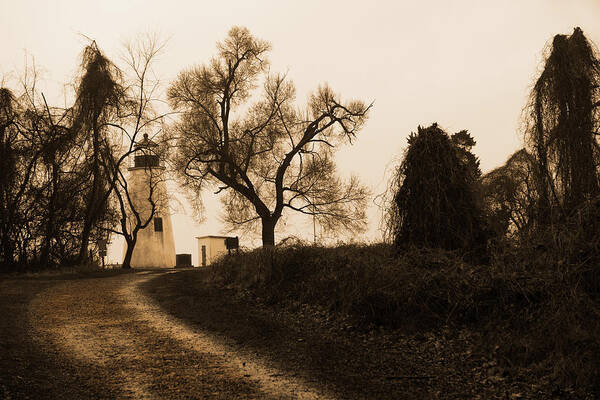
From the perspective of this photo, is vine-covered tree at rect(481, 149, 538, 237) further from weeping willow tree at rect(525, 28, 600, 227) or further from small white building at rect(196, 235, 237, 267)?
small white building at rect(196, 235, 237, 267)

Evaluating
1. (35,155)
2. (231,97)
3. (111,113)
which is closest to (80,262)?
(35,155)

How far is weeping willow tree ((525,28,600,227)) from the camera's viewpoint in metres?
14.4

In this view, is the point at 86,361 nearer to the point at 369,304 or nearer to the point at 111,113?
the point at 369,304

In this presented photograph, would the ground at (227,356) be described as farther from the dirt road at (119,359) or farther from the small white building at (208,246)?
the small white building at (208,246)

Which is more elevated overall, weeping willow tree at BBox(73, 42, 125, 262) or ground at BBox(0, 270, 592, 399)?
weeping willow tree at BBox(73, 42, 125, 262)

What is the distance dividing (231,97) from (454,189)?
2146 centimetres

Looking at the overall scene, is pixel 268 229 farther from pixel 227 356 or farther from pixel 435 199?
pixel 227 356

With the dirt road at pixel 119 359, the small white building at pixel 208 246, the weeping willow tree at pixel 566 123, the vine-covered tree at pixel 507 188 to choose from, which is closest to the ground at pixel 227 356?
the dirt road at pixel 119 359

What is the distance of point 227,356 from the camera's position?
977 cm

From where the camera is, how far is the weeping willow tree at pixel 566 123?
14.4 meters

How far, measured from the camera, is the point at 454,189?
13.1m

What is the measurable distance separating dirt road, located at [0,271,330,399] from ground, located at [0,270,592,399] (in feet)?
0.06

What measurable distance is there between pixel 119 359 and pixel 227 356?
1.79 metres

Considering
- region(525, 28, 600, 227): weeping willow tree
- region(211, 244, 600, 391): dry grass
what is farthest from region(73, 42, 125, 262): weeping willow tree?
region(525, 28, 600, 227): weeping willow tree
